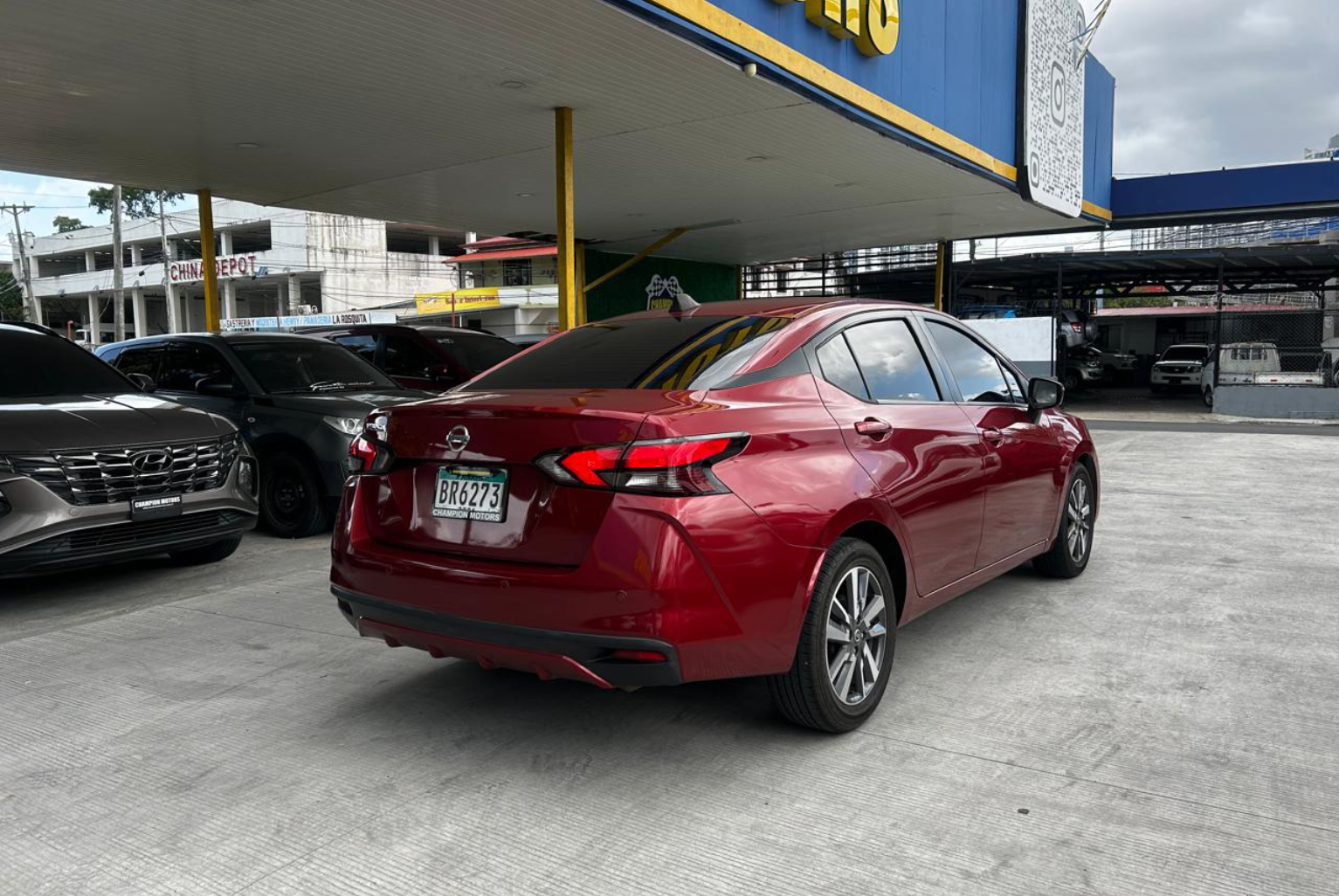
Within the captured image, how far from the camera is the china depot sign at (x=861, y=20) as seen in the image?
Answer: 870cm

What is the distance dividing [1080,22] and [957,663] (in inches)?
666

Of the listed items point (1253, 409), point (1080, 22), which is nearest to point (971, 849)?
point (1080, 22)

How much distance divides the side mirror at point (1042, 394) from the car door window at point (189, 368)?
A: 6214mm

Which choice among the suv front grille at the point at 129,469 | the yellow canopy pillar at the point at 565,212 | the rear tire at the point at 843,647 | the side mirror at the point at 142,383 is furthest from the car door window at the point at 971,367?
the side mirror at the point at 142,383

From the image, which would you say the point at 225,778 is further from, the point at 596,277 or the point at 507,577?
the point at 596,277

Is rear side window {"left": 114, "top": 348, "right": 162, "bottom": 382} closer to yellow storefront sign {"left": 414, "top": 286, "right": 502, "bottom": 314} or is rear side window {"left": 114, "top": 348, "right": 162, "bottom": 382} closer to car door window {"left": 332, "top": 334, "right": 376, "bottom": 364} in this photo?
car door window {"left": 332, "top": 334, "right": 376, "bottom": 364}

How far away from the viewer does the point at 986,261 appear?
22141 mm

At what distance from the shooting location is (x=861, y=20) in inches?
367

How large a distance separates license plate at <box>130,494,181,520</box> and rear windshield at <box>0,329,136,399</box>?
127 cm

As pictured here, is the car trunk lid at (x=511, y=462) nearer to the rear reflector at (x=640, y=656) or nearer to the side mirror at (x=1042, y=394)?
the rear reflector at (x=640, y=656)

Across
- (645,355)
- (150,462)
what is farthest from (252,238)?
(645,355)

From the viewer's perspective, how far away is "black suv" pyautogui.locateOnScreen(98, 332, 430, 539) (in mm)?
7223

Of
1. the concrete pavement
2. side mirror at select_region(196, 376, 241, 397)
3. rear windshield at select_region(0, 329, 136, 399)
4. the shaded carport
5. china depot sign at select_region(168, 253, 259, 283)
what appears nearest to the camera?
the concrete pavement

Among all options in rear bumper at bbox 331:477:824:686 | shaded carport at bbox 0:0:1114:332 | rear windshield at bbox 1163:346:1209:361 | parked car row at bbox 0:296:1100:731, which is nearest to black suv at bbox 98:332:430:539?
parked car row at bbox 0:296:1100:731
